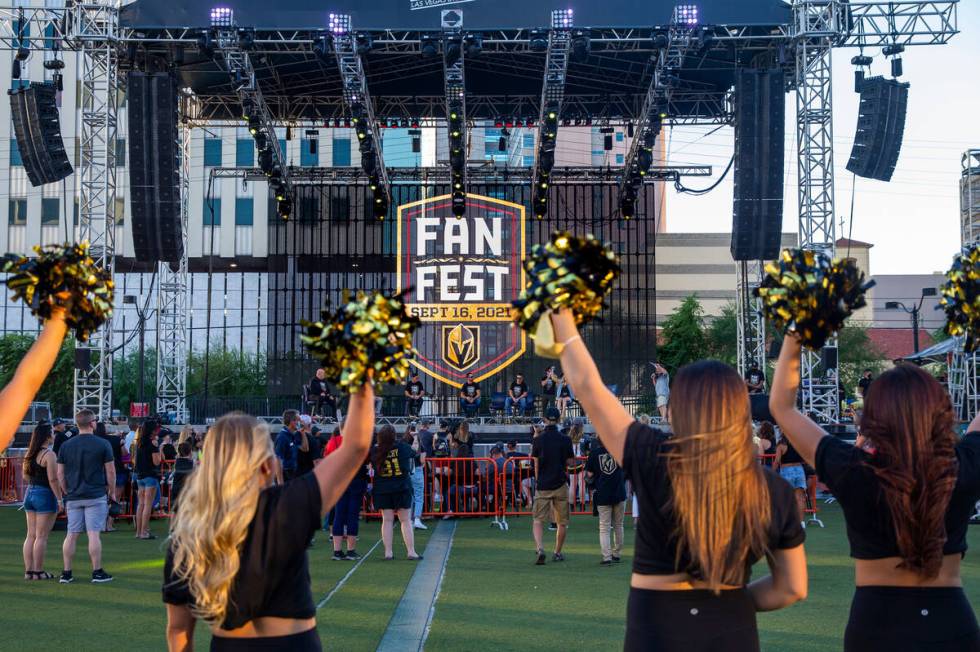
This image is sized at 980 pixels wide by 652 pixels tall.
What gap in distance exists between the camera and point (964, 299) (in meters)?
3.66

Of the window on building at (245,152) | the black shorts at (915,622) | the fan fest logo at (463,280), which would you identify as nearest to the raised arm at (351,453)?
the black shorts at (915,622)

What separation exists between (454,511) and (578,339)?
14448 mm

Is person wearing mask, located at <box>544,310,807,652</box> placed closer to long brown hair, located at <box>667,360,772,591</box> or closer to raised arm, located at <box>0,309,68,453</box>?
long brown hair, located at <box>667,360,772,591</box>

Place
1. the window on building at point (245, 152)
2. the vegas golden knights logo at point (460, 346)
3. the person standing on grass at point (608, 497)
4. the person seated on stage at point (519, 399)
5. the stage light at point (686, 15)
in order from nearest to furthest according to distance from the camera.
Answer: the person standing on grass at point (608, 497)
the stage light at point (686, 15)
the person seated on stage at point (519, 399)
the vegas golden knights logo at point (460, 346)
the window on building at point (245, 152)

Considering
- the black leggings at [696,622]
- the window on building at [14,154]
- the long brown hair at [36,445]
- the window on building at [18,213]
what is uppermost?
the window on building at [14,154]

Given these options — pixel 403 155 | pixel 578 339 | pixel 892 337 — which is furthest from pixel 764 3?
pixel 892 337

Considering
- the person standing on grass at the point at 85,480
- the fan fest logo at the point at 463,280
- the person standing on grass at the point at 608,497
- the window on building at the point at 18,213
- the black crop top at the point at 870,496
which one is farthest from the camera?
the window on building at the point at 18,213

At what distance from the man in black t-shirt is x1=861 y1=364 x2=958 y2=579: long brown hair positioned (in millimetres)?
8535

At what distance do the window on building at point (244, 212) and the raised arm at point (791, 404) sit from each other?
164ft

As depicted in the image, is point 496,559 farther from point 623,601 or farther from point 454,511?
point 454,511

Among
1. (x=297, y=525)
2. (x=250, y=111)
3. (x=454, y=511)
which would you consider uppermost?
(x=250, y=111)

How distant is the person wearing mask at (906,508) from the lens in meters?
3.02

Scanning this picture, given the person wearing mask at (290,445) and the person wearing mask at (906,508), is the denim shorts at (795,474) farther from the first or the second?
the person wearing mask at (906,508)

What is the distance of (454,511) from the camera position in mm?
17156
